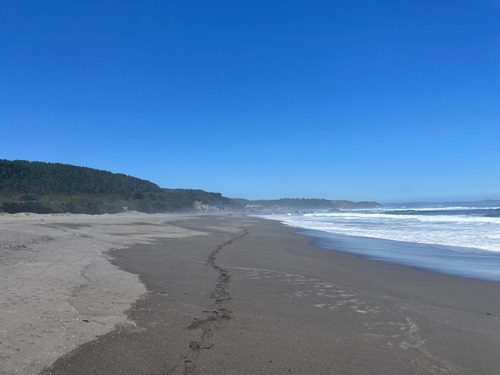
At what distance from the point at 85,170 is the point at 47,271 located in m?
64.9

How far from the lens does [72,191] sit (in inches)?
2221

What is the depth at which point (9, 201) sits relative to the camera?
129 feet

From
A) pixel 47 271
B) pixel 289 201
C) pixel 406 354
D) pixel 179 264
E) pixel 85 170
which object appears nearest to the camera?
pixel 406 354

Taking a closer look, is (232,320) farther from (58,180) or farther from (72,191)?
(58,180)

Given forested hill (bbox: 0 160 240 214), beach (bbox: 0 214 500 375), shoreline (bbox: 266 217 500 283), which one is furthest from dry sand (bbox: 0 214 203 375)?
forested hill (bbox: 0 160 240 214)

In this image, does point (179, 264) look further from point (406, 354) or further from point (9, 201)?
point (9, 201)

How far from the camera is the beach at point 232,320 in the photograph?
424 centimetres

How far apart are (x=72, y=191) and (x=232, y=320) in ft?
189

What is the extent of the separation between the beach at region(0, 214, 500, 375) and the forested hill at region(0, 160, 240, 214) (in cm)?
3700

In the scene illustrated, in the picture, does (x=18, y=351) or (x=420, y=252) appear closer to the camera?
(x=18, y=351)

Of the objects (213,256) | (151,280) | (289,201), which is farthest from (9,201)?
(289,201)

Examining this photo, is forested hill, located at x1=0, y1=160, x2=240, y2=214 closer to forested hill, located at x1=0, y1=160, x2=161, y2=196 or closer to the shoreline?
forested hill, located at x1=0, y1=160, x2=161, y2=196

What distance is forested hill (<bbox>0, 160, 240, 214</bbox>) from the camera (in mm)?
43031

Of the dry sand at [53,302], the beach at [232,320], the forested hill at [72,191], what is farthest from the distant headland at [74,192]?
the beach at [232,320]
